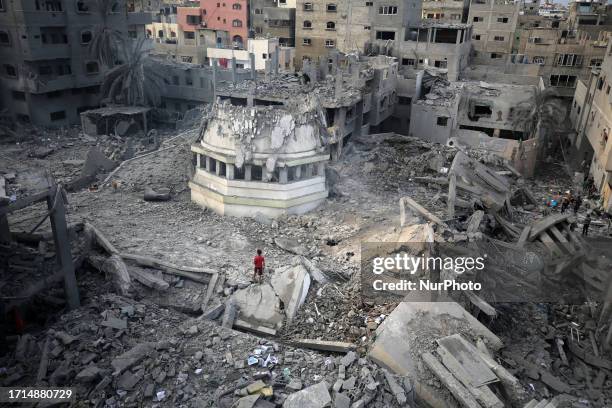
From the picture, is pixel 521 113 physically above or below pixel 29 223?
above

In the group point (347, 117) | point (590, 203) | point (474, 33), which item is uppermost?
point (474, 33)

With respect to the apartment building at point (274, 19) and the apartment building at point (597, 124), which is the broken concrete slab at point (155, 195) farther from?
the apartment building at point (274, 19)

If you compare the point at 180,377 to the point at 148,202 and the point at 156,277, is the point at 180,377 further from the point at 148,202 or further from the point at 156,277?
the point at 148,202

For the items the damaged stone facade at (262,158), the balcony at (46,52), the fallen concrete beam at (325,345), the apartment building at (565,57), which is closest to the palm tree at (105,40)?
the balcony at (46,52)

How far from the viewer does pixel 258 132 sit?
1695 cm

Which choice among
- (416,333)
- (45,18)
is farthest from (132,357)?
(45,18)

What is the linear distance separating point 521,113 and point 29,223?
28.2m

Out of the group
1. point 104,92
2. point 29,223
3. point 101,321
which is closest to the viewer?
point 101,321

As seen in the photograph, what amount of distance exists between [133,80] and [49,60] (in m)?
5.65

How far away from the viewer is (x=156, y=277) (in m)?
13.6

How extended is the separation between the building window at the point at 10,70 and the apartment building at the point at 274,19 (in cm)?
2387

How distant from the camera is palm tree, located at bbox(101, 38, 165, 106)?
3478cm

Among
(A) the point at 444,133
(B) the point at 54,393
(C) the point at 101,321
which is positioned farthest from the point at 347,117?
(B) the point at 54,393

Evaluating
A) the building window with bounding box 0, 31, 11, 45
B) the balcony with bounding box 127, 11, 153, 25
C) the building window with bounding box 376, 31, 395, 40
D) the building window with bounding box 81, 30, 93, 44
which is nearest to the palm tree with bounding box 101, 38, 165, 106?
the balcony with bounding box 127, 11, 153, 25
